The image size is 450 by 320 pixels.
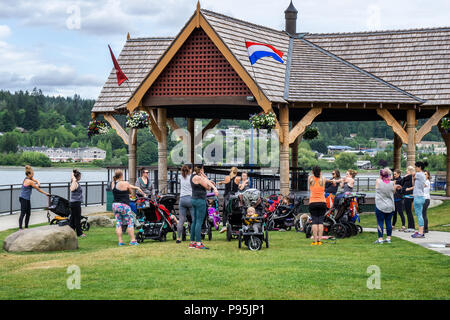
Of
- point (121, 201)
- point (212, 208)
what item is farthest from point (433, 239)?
point (121, 201)

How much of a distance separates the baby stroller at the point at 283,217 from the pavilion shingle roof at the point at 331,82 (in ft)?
16.6

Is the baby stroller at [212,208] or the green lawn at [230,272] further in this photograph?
the baby stroller at [212,208]

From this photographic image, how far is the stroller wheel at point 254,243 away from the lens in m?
14.2

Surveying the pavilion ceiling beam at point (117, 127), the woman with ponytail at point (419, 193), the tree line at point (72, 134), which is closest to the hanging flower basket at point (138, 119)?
the pavilion ceiling beam at point (117, 127)

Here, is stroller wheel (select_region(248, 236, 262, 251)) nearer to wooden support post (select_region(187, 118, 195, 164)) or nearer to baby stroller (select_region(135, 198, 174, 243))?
baby stroller (select_region(135, 198, 174, 243))

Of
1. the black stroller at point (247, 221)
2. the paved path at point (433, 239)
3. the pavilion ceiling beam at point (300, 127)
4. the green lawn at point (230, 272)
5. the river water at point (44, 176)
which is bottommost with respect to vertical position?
the green lawn at point (230, 272)

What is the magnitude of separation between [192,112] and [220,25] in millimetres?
6141

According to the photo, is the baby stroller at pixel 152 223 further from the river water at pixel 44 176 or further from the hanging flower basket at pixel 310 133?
the river water at pixel 44 176

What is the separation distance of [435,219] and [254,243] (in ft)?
34.2

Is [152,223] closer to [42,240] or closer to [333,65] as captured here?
[42,240]

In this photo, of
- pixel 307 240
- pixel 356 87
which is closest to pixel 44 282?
pixel 307 240

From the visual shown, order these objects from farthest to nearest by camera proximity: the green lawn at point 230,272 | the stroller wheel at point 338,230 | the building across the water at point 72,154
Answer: the building across the water at point 72,154 → the stroller wheel at point 338,230 → the green lawn at point 230,272

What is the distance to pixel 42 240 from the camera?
555 inches

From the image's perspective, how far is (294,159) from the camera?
33.1m
